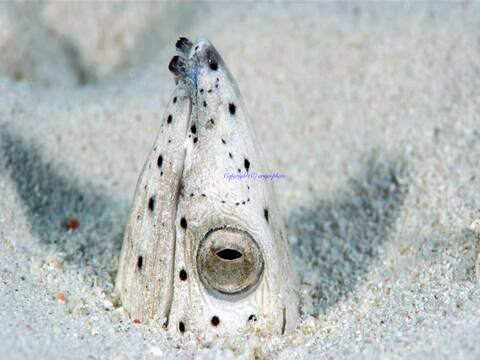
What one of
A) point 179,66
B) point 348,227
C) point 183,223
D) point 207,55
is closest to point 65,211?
point 183,223

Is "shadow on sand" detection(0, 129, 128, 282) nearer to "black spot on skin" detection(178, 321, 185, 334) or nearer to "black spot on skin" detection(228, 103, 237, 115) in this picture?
"black spot on skin" detection(178, 321, 185, 334)

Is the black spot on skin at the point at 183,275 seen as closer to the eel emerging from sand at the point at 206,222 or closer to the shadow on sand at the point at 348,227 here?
the eel emerging from sand at the point at 206,222

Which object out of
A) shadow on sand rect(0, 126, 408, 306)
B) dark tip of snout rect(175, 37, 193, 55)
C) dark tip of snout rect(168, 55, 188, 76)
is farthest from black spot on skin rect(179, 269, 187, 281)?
dark tip of snout rect(175, 37, 193, 55)

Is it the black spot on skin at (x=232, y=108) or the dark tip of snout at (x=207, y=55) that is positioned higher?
the dark tip of snout at (x=207, y=55)

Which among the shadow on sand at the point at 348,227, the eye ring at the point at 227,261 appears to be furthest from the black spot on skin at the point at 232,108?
the shadow on sand at the point at 348,227

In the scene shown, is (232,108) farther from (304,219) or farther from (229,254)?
(304,219)

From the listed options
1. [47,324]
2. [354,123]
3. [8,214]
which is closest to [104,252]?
[8,214]

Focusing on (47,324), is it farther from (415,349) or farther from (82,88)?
(82,88)
